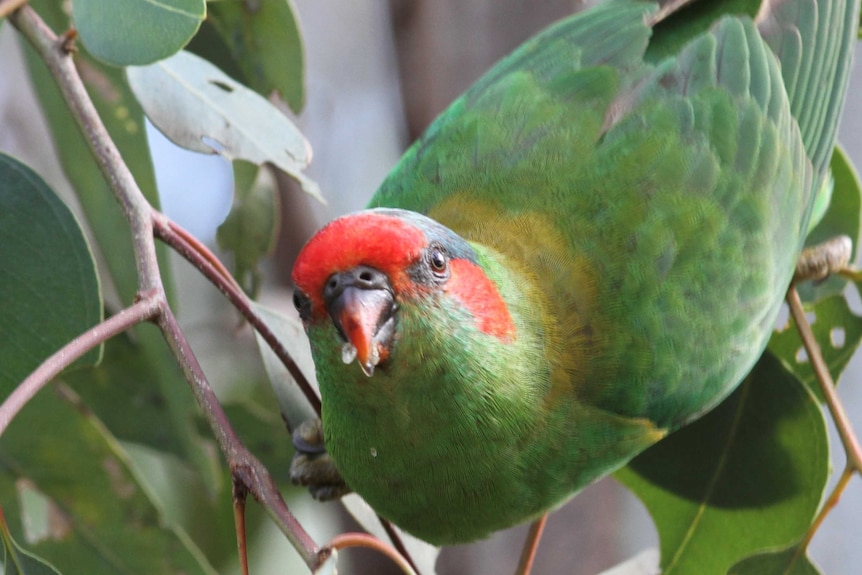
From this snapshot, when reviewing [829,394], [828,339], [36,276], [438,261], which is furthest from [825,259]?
[36,276]

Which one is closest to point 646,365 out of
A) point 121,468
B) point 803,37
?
point 803,37

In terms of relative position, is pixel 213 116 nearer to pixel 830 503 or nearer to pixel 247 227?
pixel 247 227

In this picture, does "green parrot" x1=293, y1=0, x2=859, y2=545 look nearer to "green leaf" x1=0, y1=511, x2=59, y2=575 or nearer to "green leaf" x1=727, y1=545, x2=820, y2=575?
"green leaf" x1=727, y1=545, x2=820, y2=575

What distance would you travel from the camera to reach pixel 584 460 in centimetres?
114

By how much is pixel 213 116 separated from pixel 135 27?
279 millimetres

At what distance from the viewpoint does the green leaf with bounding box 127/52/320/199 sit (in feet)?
3.95

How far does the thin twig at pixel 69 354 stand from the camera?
0.83 metres

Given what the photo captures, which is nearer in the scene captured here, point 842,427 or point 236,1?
point 842,427

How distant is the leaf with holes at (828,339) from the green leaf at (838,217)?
0.36 feet

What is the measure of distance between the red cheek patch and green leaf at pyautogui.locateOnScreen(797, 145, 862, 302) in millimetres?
723

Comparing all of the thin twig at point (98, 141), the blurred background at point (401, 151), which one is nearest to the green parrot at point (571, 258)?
the thin twig at point (98, 141)

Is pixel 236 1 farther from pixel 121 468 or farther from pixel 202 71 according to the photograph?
pixel 121 468

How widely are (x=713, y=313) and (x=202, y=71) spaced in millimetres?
720

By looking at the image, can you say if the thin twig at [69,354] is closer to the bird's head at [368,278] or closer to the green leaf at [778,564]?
the bird's head at [368,278]
